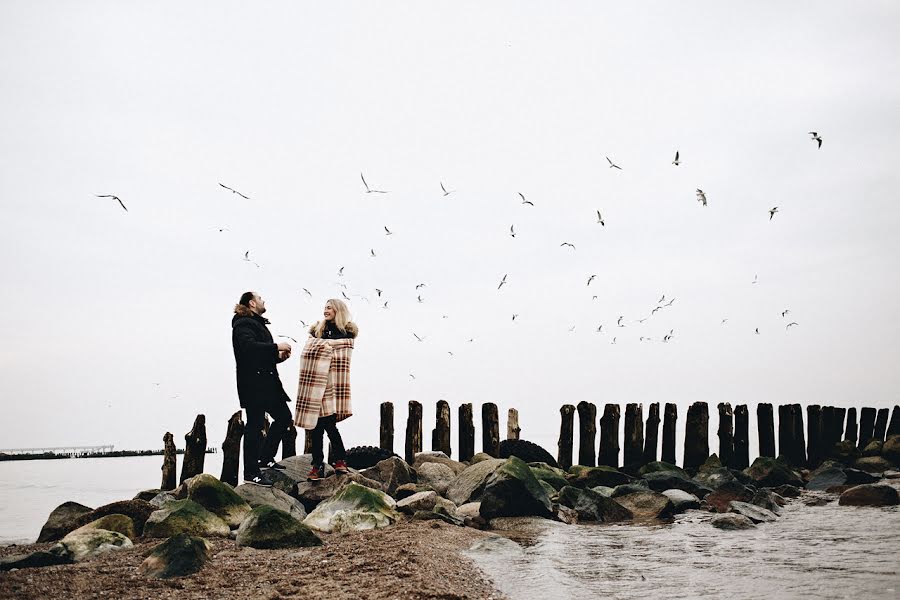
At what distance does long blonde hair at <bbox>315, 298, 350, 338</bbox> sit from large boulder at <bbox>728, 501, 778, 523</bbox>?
6.56m

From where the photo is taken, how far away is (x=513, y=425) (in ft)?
57.9

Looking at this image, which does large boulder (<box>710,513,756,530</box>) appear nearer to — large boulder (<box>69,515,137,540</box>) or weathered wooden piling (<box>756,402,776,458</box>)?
large boulder (<box>69,515,137,540</box>)

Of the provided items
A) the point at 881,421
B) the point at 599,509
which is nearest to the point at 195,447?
the point at 599,509

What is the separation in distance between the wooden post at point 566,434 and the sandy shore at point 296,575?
963 cm

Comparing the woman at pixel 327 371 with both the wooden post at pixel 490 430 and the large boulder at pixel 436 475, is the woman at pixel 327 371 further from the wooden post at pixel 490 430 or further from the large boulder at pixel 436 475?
the wooden post at pixel 490 430

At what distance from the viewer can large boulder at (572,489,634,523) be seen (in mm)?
11273

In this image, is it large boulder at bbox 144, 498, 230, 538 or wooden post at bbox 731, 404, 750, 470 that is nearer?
large boulder at bbox 144, 498, 230, 538

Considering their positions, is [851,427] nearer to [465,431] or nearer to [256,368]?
[465,431]

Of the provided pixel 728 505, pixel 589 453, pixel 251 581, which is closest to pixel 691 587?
pixel 251 581

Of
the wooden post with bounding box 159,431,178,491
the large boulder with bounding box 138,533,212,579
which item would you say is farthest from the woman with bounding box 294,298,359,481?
the wooden post with bounding box 159,431,178,491

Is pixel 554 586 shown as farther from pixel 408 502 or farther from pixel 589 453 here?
pixel 589 453

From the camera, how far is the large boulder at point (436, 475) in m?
12.8

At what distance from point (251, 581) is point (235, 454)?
6.09 metres

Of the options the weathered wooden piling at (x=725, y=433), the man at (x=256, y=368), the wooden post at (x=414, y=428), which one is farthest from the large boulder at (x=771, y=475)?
the man at (x=256, y=368)
